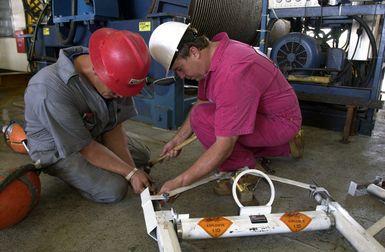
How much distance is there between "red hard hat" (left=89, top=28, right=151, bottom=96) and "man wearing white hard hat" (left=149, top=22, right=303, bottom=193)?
6.8 inches

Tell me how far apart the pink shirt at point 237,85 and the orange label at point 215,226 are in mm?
376

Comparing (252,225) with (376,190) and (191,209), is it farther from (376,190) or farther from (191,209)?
(376,190)

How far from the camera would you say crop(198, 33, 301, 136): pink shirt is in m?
1.32

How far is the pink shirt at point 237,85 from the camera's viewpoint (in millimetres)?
1321

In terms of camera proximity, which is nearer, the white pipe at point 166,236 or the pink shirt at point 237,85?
the white pipe at point 166,236

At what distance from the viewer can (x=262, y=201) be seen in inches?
68.5

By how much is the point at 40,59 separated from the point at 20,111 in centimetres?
111

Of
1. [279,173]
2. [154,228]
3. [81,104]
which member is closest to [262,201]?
[279,173]

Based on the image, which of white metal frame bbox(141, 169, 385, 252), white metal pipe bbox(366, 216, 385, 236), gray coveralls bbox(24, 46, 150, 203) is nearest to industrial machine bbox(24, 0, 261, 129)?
gray coveralls bbox(24, 46, 150, 203)

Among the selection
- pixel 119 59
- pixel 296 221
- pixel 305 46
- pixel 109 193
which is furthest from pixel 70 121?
pixel 305 46

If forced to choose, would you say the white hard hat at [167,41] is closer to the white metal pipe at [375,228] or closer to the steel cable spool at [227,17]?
the white metal pipe at [375,228]

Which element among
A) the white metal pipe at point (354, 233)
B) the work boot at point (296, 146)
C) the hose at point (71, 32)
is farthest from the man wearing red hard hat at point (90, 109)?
the hose at point (71, 32)

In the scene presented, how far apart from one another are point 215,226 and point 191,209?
451 millimetres

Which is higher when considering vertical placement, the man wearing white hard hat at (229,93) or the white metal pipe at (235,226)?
the man wearing white hard hat at (229,93)
